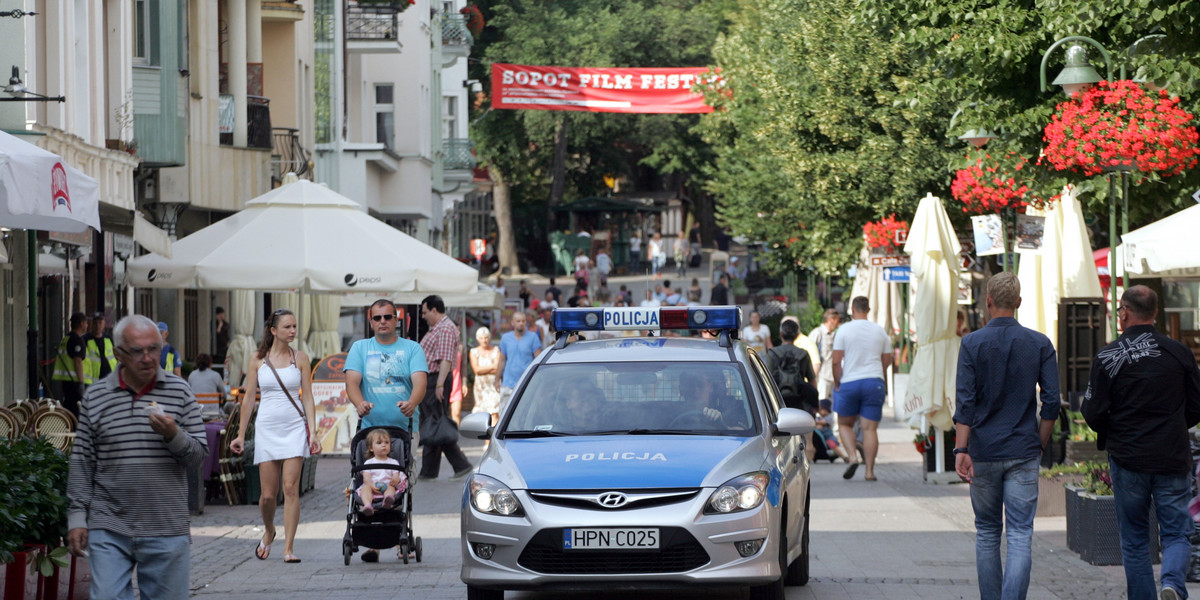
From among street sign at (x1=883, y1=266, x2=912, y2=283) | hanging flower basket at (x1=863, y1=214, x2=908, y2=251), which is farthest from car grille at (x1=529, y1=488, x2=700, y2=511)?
street sign at (x1=883, y1=266, x2=912, y2=283)

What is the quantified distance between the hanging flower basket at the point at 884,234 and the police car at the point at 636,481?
19749 mm

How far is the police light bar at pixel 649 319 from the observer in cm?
1095

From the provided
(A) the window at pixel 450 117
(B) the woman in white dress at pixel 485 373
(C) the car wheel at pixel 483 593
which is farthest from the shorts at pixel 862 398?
(A) the window at pixel 450 117

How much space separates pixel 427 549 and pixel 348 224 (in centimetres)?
625

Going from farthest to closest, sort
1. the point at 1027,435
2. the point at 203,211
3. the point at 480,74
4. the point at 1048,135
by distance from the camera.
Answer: the point at 480,74 < the point at 203,211 < the point at 1048,135 < the point at 1027,435

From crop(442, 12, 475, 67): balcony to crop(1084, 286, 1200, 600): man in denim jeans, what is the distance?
44628 millimetres

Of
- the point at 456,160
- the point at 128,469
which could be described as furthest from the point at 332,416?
the point at 456,160

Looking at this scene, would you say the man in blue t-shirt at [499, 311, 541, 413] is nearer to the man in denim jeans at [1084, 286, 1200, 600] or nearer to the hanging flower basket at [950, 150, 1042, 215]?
the hanging flower basket at [950, 150, 1042, 215]

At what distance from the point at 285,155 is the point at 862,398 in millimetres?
16531

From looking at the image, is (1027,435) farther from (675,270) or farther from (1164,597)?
(675,270)

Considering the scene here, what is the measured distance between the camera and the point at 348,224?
18.0 metres

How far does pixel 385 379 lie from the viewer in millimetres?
11859

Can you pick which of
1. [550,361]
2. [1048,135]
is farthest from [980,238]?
[550,361]

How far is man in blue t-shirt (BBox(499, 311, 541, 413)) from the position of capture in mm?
22781
